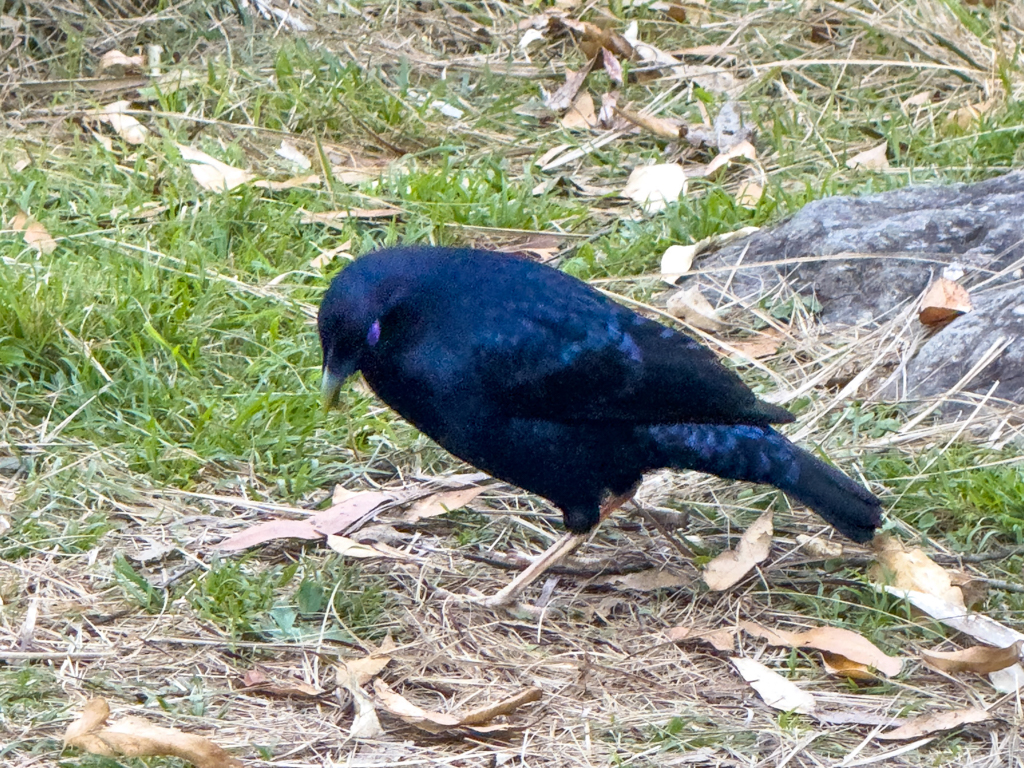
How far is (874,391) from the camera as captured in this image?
4219 millimetres

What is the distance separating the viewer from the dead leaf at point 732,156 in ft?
18.1

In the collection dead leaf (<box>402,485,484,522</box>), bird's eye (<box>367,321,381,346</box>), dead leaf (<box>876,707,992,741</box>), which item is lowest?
dead leaf (<box>402,485,484,522</box>)

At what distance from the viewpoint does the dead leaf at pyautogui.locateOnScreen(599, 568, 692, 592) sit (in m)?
3.46

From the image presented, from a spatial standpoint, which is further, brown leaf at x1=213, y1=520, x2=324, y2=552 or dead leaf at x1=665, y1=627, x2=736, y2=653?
brown leaf at x1=213, y1=520, x2=324, y2=552

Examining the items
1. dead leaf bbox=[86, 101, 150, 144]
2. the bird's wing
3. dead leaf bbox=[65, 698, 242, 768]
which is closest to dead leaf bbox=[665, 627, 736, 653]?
the bird's wing

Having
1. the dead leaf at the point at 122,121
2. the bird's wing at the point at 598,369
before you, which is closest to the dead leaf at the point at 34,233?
the dead leaf at the point at 122,121

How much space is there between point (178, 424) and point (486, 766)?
165 cm

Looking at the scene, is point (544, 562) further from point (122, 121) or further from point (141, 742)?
point (122, 121)

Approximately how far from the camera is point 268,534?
3.48 metres

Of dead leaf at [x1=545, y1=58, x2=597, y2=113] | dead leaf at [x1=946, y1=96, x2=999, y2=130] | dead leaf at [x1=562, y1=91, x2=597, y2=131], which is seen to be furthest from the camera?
dead leaf at [x1=545, y1=58, x2=597, y2=113]

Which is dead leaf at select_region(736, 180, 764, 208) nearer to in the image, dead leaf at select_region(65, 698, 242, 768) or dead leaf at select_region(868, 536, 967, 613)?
dead leaf at select_region(868, 536, 967, 613)

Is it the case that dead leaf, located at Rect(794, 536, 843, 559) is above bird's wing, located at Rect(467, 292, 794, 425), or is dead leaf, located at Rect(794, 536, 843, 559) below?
below

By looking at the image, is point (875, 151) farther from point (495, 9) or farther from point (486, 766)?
point (486, 766)

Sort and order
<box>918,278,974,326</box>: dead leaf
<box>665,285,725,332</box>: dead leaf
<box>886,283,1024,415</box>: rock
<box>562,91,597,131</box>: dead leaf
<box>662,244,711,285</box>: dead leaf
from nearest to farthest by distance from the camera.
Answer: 1. <box>886,283,1024,415</box>: rock
2. <box>918,278,974,326</box>: dead leaf
3. <box>665,285,725,332</box>: dead leaf
4. <box>662,244,711,285</box>: dead leaf
5. <box>562,91,597,131</box>: dead leaf
